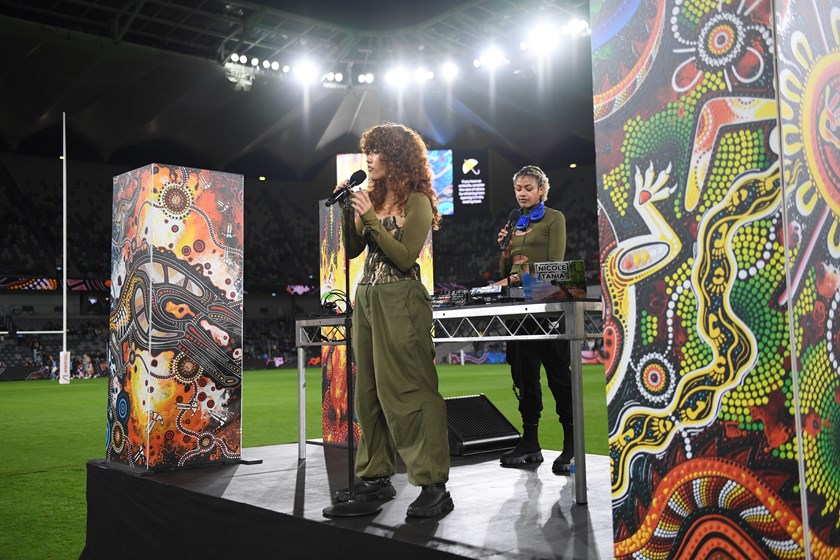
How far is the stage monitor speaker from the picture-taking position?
17.7 feet

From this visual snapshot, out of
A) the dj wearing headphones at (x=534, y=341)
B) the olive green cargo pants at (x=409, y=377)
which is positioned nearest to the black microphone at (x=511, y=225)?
the dj wearing headphones at (x=534, y=341)

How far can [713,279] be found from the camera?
2086mm

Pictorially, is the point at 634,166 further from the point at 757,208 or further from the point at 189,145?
the point at 189,145

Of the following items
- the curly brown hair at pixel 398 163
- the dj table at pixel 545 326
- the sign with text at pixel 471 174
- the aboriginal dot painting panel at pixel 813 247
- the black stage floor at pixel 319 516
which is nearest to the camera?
the aboriginal dot painting panel at pixel 813 247

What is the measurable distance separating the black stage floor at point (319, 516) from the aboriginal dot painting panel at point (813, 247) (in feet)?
2.72

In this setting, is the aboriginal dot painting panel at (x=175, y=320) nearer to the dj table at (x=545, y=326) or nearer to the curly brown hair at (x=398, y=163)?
the dj table at (x=545, y=326)

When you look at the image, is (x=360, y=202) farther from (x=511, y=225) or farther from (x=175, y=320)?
(x=175, y=320)

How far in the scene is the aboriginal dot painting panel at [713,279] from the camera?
1.97 metres

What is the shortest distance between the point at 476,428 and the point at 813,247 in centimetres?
381

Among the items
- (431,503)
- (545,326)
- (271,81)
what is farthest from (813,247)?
(271,81)

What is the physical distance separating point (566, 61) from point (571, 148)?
798 centimetres

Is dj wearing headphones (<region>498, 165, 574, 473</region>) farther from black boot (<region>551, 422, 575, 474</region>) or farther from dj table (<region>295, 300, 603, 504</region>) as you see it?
dj table (<region>295, 300, 603, 504</region>)

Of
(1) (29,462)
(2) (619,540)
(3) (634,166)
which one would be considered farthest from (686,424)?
(1) (29,462)

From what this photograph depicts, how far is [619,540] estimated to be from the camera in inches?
89.2
